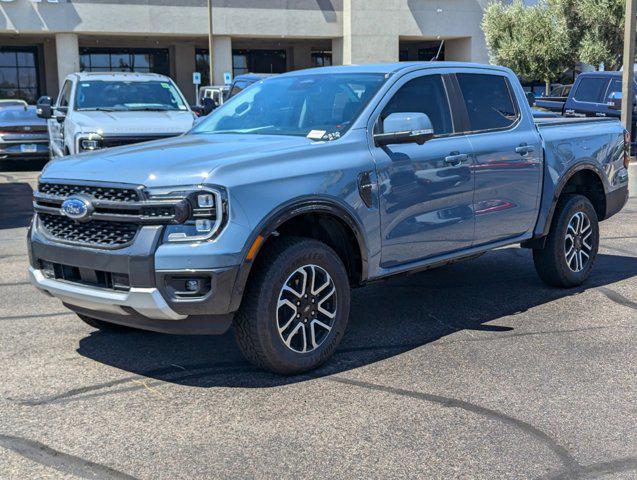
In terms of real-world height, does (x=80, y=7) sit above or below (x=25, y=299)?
above

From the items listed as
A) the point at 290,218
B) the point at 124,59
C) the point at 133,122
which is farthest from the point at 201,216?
the point at 124,59

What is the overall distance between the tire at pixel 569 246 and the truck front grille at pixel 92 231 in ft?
12.9

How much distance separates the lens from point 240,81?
19.7 metres

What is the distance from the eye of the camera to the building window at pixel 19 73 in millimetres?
48344

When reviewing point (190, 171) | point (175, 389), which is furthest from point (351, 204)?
point (175, 389)

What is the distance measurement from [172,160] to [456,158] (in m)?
2.16

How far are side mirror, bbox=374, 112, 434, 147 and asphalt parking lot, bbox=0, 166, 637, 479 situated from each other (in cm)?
139

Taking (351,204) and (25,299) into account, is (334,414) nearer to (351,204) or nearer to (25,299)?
(351,204)

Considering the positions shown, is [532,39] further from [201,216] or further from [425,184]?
[201,216]

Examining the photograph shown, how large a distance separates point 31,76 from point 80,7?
10.8m

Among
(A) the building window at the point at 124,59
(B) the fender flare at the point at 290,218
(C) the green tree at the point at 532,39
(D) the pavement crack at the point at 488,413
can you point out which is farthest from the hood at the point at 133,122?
(A) the building window at the point at 124,59

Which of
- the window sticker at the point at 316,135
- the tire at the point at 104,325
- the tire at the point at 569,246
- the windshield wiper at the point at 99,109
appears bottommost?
the tire at the point at 104,325

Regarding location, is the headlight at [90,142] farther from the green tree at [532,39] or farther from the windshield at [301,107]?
the green tree at [532,39]

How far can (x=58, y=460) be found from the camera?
391 centimetres
